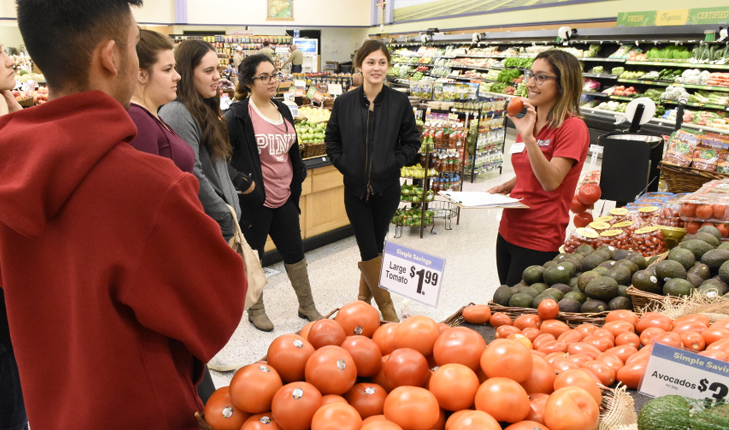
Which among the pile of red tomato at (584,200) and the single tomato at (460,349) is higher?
the single tomato at (460,349)

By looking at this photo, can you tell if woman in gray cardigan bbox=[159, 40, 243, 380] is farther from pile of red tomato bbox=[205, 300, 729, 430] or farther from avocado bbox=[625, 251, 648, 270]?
avocado bbox=[625, 251, 648, 270]

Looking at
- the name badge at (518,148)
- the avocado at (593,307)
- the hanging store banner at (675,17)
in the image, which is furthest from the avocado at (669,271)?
the hanging store banner at (675,17)

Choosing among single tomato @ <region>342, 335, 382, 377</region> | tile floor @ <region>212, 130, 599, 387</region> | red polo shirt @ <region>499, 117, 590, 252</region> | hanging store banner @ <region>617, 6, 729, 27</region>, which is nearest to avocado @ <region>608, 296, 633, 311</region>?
red polo shirt @ <region>499, 117, 590, 252</region>

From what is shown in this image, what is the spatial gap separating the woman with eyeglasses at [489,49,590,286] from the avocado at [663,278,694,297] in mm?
605

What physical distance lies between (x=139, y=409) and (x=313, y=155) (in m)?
3.69

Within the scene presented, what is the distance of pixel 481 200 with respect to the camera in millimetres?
2402

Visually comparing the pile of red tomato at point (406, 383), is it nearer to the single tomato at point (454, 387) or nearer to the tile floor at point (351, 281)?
the single tomato at point (454, 387)

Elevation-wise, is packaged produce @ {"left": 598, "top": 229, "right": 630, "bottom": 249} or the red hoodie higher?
the red hoodie

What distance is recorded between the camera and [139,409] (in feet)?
3.19

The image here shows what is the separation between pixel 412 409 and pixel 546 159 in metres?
1.65

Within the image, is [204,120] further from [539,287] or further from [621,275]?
[621,275]

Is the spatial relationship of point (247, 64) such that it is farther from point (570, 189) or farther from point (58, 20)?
point (58, 20)

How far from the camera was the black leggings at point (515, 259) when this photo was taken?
2.48 m

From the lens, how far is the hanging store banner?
7328 mm
